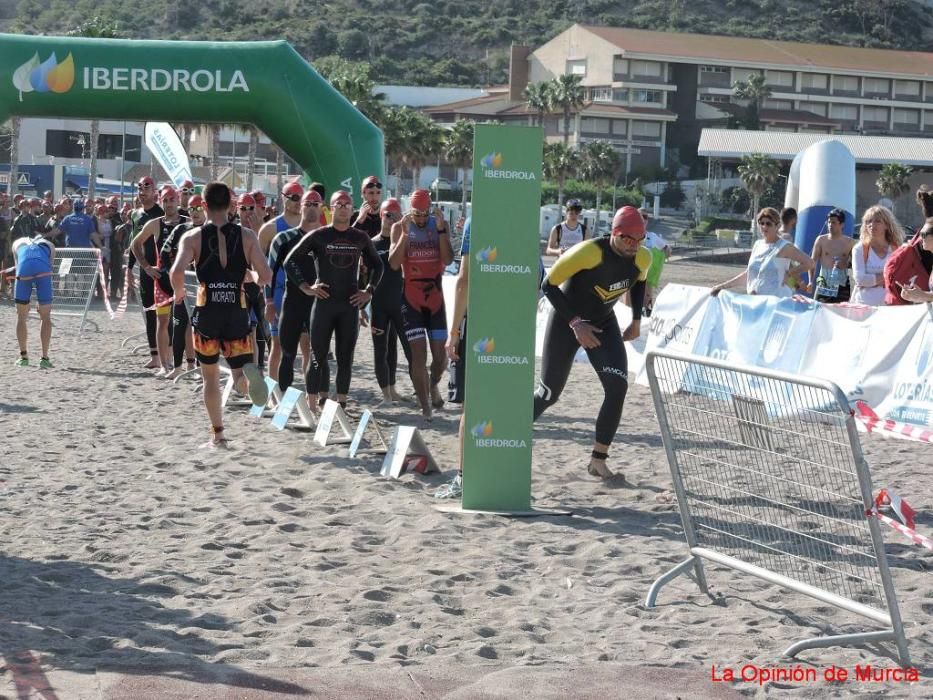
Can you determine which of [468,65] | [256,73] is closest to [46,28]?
[468,65]

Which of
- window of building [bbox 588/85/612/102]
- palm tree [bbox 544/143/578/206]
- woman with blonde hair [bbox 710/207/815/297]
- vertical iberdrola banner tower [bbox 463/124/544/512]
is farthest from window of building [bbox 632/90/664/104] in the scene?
vertical iberdrola banner tower [bbox 463/124/544/512]

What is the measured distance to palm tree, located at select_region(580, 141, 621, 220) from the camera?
262ft

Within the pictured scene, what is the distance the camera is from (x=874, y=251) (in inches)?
444

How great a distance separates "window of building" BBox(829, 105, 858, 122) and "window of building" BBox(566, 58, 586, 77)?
19.5 meters

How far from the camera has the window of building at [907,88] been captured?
319ft

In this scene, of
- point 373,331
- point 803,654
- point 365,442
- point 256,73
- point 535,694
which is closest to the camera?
point 535,694

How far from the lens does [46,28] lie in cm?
13900

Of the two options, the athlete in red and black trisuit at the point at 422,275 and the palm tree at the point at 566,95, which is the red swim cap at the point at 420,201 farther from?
the palm tree at the point at 566,95

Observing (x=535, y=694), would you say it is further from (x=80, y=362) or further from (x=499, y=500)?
(x=80, y=362)

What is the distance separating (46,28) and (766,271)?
140306mm

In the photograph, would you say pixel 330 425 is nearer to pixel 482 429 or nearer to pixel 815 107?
pixel 482 429

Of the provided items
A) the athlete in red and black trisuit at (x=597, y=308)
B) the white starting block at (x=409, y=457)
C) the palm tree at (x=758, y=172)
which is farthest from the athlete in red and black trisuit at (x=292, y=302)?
the palm tree at (x=758, y=172)

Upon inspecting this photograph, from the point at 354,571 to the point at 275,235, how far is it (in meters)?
5.60

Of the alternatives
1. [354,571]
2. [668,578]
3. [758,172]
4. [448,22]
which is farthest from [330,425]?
[448,22]
